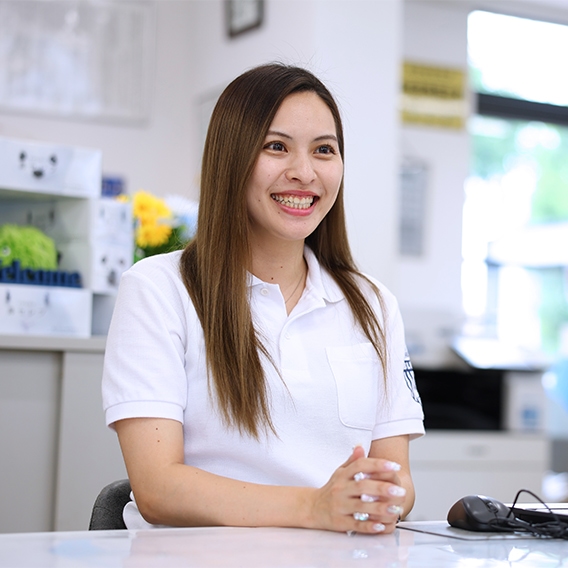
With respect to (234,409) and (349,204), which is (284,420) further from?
(349,204)

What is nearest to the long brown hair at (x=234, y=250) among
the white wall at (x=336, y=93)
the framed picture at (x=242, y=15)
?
the white wall at (x=336, y=93)

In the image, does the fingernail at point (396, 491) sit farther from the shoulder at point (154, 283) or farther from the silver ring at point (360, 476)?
the shoulder at point (154, 283)

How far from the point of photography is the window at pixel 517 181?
5.11 metres

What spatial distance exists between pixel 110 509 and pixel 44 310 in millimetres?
833

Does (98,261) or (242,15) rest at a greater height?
(242,15)

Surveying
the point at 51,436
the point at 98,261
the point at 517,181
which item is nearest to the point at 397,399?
the point at 51,436

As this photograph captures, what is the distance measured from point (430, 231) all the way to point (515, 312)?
1213 mm

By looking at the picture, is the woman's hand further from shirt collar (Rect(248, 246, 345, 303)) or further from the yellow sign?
the yellow sign

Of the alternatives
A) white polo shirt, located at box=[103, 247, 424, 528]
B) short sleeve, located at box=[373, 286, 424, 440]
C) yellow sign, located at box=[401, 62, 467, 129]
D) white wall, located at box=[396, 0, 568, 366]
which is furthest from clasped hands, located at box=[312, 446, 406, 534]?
yellow sign, located at box=[401, 62, 467, 129]

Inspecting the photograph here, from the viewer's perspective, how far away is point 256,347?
1375 millimetres

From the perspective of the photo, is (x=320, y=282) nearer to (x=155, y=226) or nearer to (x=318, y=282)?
(x=318, y=282)

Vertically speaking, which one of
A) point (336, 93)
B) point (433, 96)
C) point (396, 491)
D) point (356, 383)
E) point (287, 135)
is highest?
point (433, 96)

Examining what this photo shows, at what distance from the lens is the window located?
5.11 m

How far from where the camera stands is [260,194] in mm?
1445
